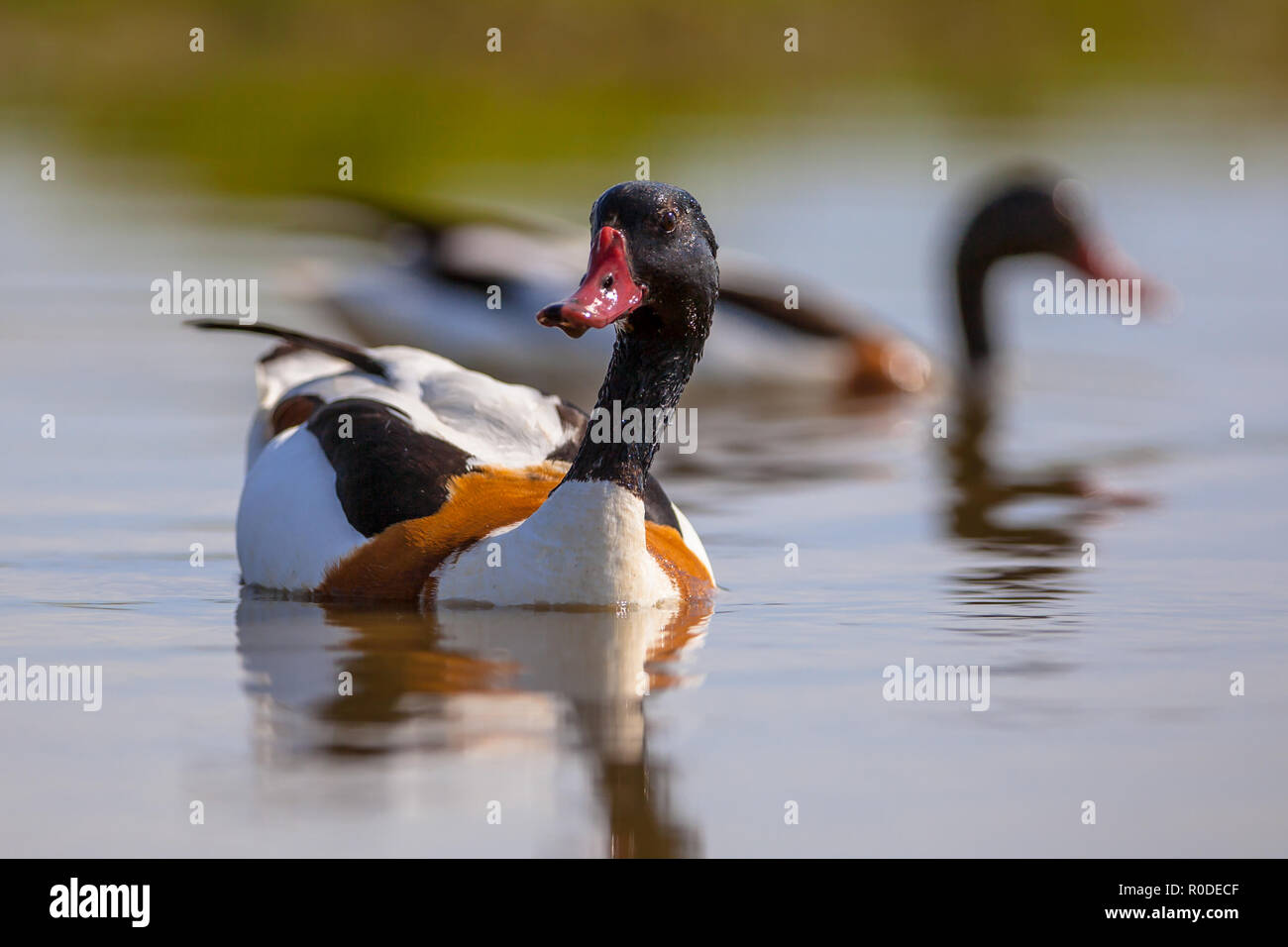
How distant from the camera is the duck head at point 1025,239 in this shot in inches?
571

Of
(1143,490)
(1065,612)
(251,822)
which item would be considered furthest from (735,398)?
(251,822)

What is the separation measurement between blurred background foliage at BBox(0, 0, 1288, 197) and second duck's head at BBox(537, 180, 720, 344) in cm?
1431

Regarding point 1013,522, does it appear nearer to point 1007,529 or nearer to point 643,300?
point 1007,529

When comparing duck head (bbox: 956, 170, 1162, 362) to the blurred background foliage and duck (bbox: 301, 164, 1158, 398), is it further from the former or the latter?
the blurred background foliage

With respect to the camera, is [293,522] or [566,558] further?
[293,522]

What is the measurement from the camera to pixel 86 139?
2355 cm

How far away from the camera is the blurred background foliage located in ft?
78.1

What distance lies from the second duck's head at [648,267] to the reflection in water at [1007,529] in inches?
56.4

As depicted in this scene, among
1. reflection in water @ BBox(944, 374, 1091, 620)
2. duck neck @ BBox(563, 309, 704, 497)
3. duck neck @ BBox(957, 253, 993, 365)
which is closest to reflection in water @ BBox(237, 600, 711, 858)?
duck neck @ BBox(563, 309, 704, 497)

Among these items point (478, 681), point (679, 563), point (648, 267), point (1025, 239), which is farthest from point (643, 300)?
point (1025, 239)

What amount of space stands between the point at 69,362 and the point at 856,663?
7.75 m

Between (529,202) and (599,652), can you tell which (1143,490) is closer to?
(599,652)

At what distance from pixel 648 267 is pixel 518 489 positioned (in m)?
0.99

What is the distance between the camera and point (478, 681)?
6.48 meters
